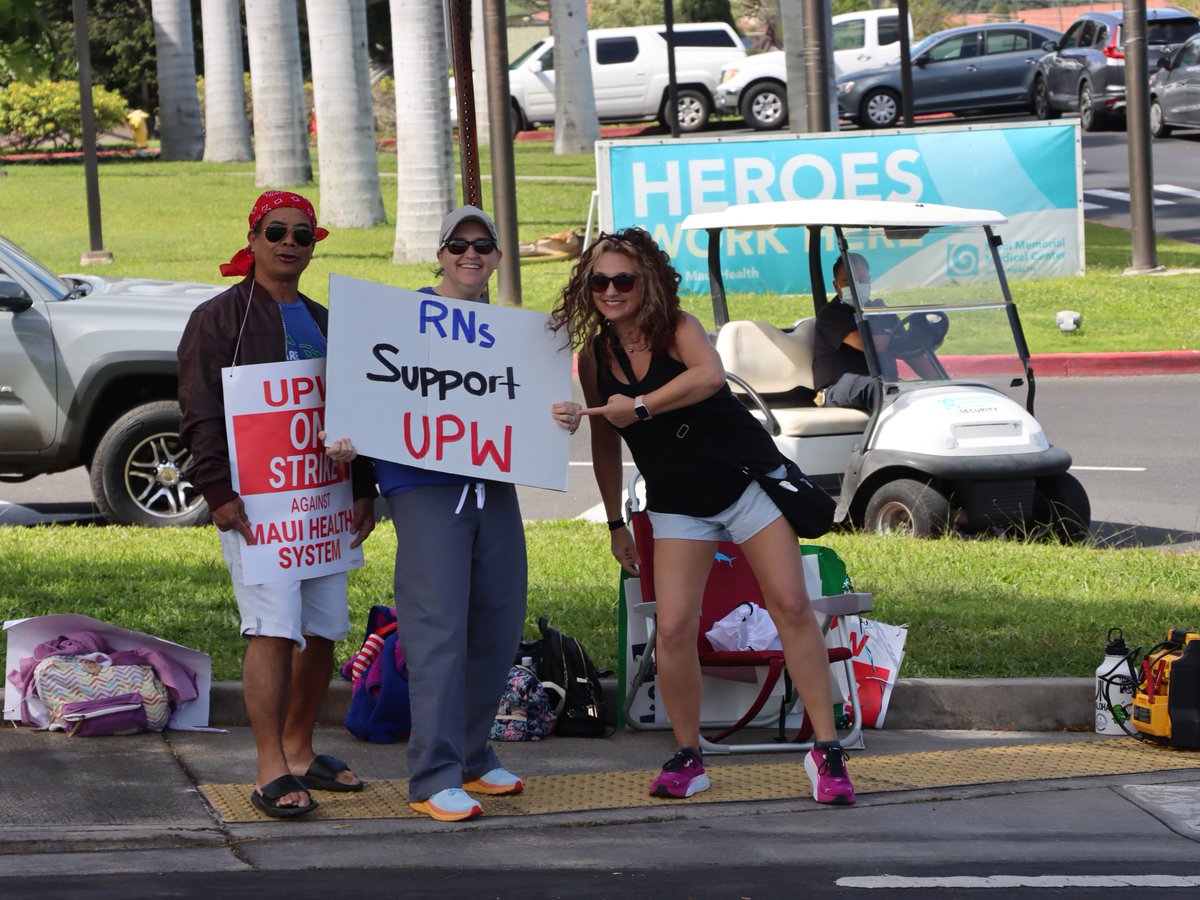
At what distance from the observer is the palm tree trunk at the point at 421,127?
19.5 m

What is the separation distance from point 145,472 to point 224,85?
2445 centimetres

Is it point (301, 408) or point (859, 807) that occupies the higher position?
point (301, 408)

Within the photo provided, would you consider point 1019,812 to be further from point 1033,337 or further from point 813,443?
point 1033,337

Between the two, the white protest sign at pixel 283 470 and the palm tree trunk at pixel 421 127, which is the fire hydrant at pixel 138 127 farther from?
the white protest sign at pixel 283 470

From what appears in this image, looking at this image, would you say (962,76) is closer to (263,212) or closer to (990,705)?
(990,705)

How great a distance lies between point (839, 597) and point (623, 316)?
133cm

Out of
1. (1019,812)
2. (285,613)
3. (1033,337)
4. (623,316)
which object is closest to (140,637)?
(285,613)

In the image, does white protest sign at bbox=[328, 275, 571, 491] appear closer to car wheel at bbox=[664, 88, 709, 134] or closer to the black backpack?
the black backpack

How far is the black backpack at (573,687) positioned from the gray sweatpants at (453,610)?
32.9 inches

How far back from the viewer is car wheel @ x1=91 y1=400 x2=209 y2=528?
9.74 m

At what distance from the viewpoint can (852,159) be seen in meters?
18.5

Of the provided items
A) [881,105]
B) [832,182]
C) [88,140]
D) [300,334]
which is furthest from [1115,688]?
[881,105]

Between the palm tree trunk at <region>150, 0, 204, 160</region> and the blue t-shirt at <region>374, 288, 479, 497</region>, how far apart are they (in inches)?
1151

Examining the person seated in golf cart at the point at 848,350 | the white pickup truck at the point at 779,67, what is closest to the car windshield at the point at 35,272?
the person seated in golf cart at the point at 848,350
